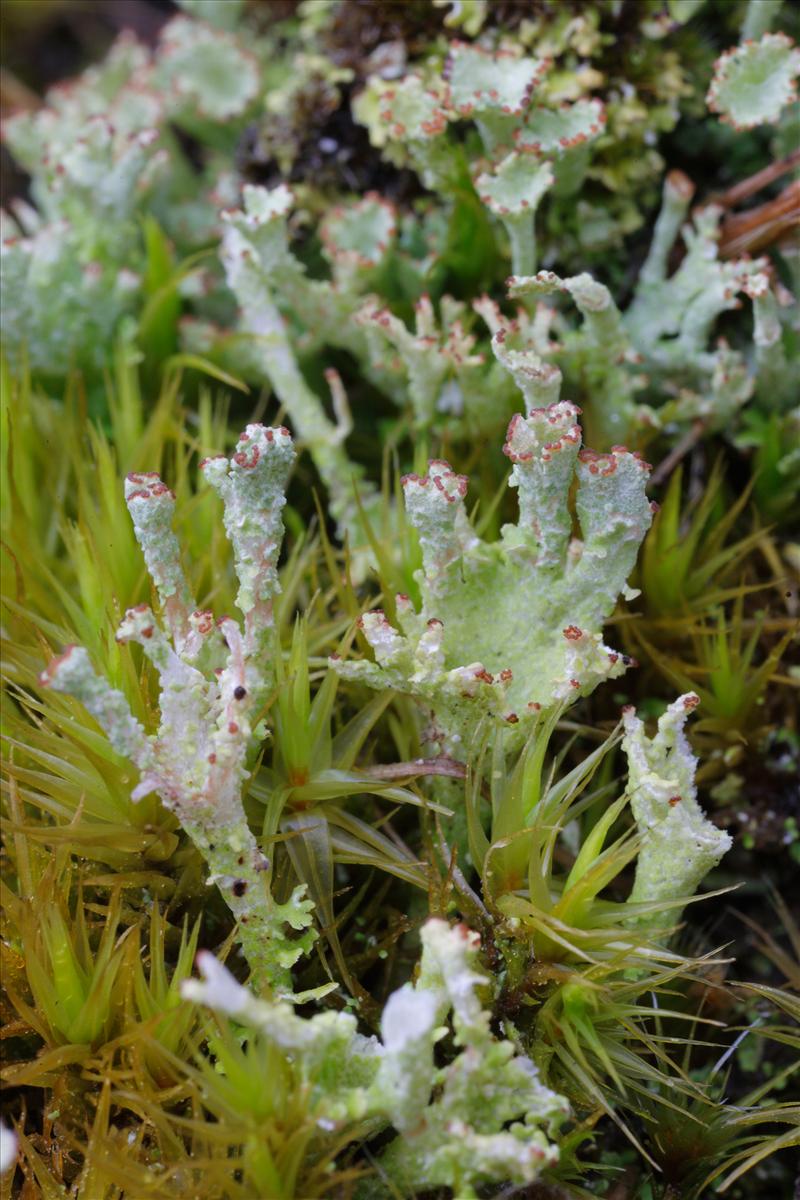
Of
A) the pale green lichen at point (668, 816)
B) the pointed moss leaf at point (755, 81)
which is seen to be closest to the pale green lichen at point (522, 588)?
the pale green lichen at point (668, 816)

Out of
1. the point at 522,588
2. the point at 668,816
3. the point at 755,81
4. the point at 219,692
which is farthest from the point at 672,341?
the point at 219,692

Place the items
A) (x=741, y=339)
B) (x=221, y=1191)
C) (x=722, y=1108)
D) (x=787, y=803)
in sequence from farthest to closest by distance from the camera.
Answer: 1. (x=741, y=339)
2. (x=787, y=803)
3. (x=722, y=1108)
4. (x=221, y=1191)

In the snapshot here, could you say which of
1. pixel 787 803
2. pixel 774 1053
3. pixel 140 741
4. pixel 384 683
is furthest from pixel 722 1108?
pixel 140 741

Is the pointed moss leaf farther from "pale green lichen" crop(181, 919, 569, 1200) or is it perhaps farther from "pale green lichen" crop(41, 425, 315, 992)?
"pale green lichen" crop(181, 919, 569, 1200)

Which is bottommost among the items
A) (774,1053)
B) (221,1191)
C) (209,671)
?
(774,1053)

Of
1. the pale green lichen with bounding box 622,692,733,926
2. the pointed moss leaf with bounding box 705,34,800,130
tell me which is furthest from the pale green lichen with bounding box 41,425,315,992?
the pointed moss leaf with bounding box 705,34,800,130

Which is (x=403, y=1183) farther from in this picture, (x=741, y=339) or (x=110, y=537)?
(x=741, y=339)
